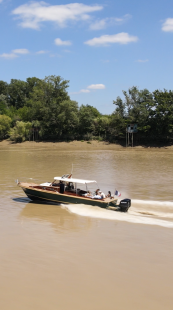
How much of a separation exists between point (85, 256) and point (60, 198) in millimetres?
6907

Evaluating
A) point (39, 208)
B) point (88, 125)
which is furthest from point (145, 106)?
point (39, 208)

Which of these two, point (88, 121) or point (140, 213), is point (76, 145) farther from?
point (140, 213)

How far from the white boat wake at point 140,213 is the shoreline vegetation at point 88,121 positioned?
5020cm

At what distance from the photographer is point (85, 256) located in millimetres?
10023

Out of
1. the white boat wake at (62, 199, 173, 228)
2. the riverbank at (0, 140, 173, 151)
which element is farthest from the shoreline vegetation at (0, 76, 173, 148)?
the white boat wake at (62, 199, 173, 228)

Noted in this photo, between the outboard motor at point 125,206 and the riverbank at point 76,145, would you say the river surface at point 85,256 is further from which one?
the riverbank at point 76,145

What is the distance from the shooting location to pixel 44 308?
23.5ft

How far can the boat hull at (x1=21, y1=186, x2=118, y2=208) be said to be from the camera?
51.8 ft

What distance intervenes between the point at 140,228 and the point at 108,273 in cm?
440

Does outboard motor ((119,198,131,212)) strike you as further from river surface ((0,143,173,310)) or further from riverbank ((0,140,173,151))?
riverbank ((0,140,173,151))

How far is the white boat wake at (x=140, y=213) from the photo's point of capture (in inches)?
552

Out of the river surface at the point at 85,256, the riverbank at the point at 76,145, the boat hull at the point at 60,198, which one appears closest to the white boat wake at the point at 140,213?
the river surface at the point at 85,256

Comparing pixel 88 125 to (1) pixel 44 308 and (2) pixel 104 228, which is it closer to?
(2) pixel 104 228

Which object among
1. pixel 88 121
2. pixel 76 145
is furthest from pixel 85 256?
pixel 88 121
